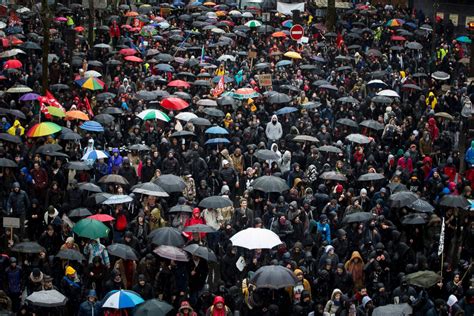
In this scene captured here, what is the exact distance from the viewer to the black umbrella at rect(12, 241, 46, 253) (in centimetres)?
1953

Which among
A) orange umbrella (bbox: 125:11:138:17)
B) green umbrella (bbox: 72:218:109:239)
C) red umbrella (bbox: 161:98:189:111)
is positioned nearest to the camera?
green umbrella (bbox: 72:218:109:239)

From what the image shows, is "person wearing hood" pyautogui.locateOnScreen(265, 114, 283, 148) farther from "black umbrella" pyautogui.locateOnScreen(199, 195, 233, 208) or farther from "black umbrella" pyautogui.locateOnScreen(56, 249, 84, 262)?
"black umbrella" pyautogui.locateOnScreen(56, 249, 84, 262)

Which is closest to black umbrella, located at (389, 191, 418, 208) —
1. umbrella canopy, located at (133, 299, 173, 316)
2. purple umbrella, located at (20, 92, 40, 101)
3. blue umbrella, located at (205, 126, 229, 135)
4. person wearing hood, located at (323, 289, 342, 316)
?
person wearing hood, located at (323, 289, 342, 316)

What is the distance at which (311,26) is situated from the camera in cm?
4347

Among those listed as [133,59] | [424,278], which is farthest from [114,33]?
[424,278]

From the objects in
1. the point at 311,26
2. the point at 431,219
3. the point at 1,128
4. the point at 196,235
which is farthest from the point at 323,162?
the point at 311,26

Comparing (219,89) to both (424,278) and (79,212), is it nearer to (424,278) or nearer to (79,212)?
(79,212)

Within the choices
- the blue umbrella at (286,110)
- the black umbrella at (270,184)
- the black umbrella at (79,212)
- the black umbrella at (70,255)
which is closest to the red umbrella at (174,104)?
the blue umbrella at (286,110)

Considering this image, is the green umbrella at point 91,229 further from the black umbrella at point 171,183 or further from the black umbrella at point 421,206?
the black umbrella at point 421,206

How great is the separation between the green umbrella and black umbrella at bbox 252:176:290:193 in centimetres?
382

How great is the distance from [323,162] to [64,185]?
5.93m

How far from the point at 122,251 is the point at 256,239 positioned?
237cm

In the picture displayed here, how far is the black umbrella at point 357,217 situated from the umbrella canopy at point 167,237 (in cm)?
328

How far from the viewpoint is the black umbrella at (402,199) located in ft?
72.9
